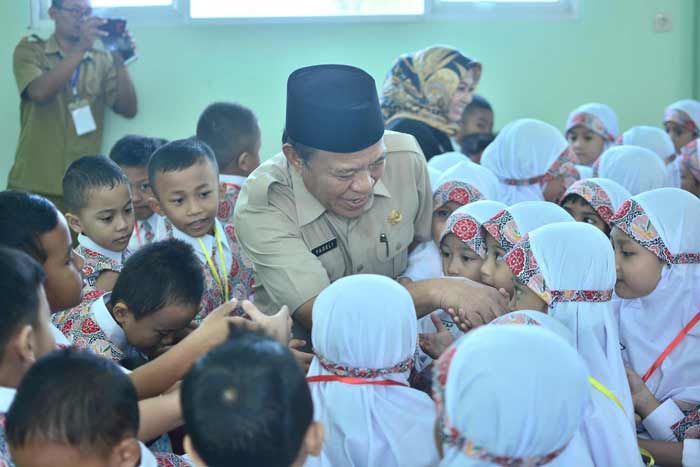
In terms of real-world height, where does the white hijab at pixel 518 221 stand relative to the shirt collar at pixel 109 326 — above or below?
above

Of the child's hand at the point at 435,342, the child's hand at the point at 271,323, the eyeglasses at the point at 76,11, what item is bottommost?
the child's hand at the point at 435,342

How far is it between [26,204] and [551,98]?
5785mm

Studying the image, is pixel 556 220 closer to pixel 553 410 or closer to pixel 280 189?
pixel 280 189

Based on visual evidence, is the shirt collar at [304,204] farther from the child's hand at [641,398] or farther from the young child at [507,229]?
the child's hand at [641,398]

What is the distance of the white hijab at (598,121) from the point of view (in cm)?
656

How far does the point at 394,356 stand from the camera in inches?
89.5

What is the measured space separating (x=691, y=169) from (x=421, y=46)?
2.83 m

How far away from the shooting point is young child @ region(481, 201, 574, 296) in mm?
2984

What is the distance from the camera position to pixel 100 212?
11.3 ft

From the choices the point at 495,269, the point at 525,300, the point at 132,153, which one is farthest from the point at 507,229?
the point at 132,153

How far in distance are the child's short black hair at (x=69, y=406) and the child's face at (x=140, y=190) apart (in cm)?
253

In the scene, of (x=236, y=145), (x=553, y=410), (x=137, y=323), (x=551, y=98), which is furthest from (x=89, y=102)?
(x=553, y=410)

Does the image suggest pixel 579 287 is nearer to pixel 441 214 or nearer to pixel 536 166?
pixel 441 214

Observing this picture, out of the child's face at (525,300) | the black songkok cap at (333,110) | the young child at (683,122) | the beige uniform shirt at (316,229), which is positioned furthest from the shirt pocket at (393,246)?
the young child at (683,122)
